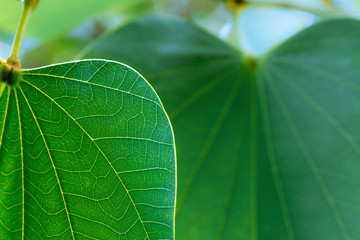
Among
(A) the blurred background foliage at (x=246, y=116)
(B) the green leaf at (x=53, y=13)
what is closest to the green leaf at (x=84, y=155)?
(A) the blurred background foliage at (x=246, y=116)

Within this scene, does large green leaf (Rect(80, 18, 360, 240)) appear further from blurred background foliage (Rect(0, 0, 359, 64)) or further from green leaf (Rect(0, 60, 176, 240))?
green leaf (Rect(0, 60, 176, 240))

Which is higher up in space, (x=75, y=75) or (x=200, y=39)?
(x=200, y=39)

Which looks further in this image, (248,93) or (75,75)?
(248,93)

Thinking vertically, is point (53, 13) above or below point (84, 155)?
above

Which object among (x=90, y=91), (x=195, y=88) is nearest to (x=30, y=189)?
(x=90, y=91)

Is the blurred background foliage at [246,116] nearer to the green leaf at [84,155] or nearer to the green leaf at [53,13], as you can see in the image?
the green leaf at [53,13]

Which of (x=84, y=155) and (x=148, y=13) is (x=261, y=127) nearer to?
(x=84, y=155)

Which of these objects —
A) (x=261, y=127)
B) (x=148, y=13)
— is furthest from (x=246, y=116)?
(x=148, y=13)

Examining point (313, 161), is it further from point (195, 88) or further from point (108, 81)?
point (108, 81)
